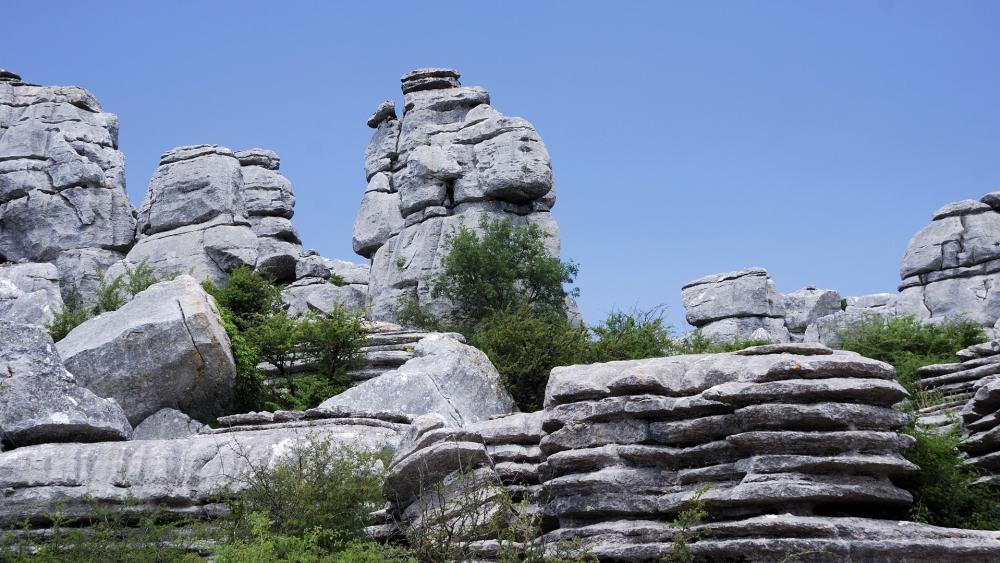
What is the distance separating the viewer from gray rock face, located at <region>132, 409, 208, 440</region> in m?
18.2

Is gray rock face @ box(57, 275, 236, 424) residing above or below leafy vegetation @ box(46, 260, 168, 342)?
below

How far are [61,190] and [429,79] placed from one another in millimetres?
14121

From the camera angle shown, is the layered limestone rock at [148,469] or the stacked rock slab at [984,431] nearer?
the layered limestone rock at [148,469]

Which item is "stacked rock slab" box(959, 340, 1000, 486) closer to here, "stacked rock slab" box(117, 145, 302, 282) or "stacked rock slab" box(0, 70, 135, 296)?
"stacked rock slab" box(117, 145, 302, 282)

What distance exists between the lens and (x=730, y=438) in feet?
38.4

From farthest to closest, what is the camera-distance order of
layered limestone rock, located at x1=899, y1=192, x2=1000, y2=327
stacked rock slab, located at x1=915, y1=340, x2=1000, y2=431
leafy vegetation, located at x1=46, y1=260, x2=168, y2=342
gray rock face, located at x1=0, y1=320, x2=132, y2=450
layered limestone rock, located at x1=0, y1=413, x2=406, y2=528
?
layered limestone rock, located at x1=899, y1=192, x2=1000, y2=327, leafy vegetation, located at x1=46, y1=260, x2=168, y2=342, stacked rock slab, located at x1=915, y1=340, x2=1000, y2=431, gray rock face, located at x1=0, y1=320, x2=132, y2=450, layered limestone rock, located at x1=0, y1=413, x2=406, y2=528

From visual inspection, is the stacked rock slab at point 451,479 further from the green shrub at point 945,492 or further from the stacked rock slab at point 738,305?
the stacked rock slab at point 738,305

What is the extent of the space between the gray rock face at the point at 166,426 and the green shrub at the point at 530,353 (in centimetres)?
597

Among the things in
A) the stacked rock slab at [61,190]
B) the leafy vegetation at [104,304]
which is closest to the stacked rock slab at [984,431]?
the leafy vegetation at [104,304]

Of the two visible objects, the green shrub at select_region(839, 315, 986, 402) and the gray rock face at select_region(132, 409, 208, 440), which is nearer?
the gray rock face at select_region(132, 409, 208, 440)

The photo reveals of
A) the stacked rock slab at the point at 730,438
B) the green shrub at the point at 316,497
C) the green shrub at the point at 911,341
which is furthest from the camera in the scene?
the green shrub at the point at 911,341

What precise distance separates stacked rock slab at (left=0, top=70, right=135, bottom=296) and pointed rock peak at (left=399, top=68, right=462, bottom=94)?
11.4 m

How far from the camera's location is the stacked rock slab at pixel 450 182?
1481 inches

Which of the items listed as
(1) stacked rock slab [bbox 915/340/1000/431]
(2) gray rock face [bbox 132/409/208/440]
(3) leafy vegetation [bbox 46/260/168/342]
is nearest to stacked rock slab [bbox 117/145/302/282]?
(3) leafy vegetation [bbox 46/260/168/342]
